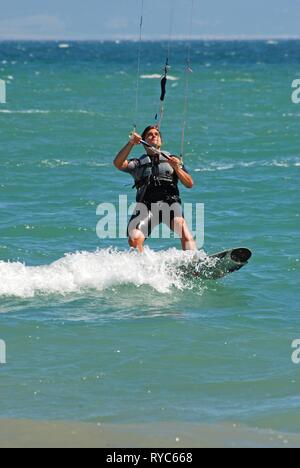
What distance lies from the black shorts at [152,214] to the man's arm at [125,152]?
60 cm

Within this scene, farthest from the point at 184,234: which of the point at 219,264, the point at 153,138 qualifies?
the point at 153,138

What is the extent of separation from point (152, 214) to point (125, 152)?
40.6 inches

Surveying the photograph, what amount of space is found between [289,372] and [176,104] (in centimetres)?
3404

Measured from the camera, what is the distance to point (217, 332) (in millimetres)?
12000

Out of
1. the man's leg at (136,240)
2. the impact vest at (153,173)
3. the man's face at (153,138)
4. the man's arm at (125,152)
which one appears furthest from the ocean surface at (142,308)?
the man's face at (153,138)

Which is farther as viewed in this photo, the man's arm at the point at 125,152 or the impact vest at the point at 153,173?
the impact vest at the point at 153,173

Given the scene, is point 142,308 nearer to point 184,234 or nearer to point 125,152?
point 184,234

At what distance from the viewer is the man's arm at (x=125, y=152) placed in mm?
12906

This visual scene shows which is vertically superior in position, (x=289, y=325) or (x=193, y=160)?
(x=193, y=160)

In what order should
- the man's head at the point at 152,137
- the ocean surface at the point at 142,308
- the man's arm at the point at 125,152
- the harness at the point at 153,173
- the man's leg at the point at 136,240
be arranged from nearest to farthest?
the ocean surface at the point at 142,308
the man's arm at the point at 125,152
the man's head at the point at 152,137
the man's leg at the point at 136,240
the harness at the point at 153,173

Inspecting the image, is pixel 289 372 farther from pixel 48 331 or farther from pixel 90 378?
pixel 48 331

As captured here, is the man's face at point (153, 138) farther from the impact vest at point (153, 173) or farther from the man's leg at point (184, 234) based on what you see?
the man's leg at point (184, 234)

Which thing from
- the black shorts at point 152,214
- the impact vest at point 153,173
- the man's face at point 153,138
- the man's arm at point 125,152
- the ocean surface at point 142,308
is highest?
the man's face at point 153,138

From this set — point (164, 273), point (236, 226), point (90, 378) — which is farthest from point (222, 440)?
point (236, 226)
